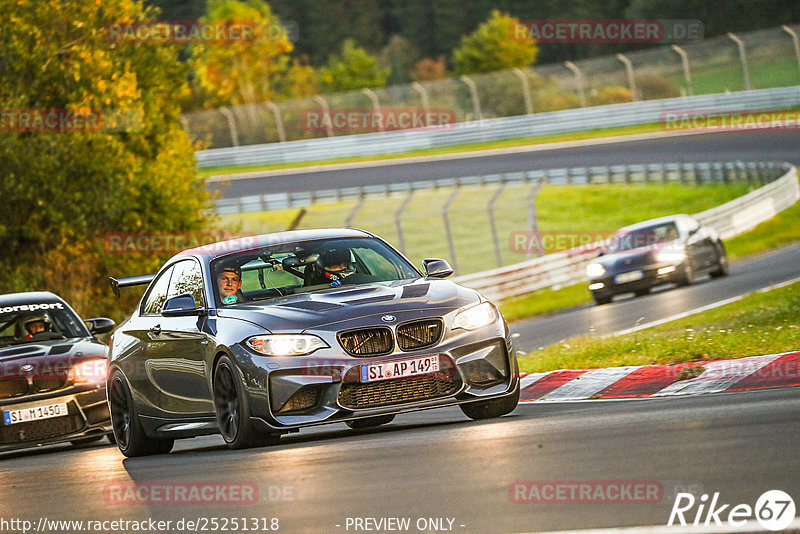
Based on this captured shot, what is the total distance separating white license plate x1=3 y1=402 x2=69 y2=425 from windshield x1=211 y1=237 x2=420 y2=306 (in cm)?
339

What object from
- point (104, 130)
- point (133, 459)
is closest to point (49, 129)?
point (104, 130)

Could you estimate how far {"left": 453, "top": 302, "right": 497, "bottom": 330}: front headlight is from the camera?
9266mm

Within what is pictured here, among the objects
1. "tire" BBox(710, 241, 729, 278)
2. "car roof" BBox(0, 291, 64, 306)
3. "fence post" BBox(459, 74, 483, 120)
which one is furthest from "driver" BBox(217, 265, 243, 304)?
"fence post" BBox(459, 74, 483, 120)

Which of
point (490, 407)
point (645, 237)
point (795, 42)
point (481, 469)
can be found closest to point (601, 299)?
point (645, 237)

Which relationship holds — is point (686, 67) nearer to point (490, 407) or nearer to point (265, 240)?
point (265, 240)

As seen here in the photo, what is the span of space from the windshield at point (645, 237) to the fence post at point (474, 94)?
91.5 ft

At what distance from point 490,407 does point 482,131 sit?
4369cm

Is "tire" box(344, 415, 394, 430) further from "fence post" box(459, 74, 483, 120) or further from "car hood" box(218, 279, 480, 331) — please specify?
"fence post" box(459, 74, 483, 120)

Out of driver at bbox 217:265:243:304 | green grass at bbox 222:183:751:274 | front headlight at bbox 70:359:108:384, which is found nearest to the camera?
driver at bbox 217:265:243:304

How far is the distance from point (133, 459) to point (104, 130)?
1746 cm

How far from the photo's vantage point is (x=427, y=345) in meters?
9.12

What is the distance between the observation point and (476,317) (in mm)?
9375

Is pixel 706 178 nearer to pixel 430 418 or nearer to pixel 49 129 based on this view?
pixel 49 129

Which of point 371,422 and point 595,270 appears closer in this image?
point 371,422
